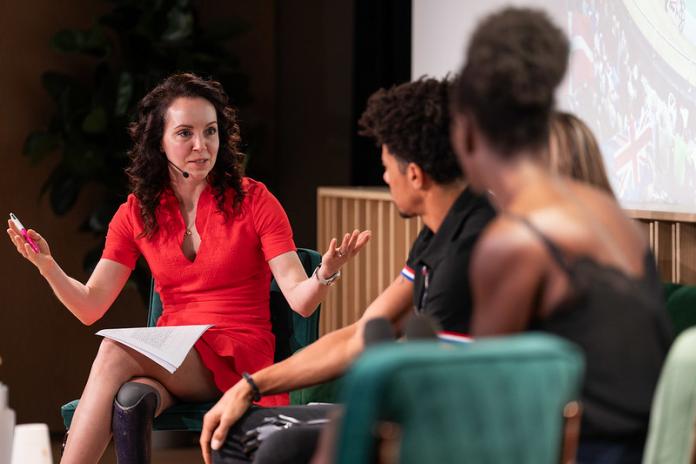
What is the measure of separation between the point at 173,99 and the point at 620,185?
1.37 metres

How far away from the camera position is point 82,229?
191 inches

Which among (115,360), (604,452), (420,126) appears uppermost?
(420,126)

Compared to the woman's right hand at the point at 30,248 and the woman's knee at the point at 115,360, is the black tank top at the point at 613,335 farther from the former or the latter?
the woman's right hand at the point at 30,248

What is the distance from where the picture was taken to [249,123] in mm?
5070

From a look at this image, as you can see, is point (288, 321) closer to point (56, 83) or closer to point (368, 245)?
point (368, 245)

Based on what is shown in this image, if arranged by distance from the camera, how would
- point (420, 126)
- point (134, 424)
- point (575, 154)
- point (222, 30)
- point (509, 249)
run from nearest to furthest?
point (509, 249)
point (575, 154)
point (420, 126)
point (134, 424)
point (222, 30)

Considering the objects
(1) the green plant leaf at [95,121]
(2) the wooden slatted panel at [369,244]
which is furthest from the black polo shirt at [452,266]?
(1) the green plant leaf at [95,121]

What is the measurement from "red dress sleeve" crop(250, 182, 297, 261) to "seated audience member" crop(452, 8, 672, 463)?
4.92ft

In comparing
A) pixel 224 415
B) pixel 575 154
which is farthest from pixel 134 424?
pixel 575 154

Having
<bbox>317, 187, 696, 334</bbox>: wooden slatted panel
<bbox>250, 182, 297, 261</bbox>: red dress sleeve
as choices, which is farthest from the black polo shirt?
<bbox>317, 187, 696, 334</bbox>: wooden slatted panel

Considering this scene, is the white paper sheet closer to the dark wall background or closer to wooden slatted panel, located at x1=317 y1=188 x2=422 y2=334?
wooden slatted panel, located at x1=317 y1=188 x2=422 y2=334

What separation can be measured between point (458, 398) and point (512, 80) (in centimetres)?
44

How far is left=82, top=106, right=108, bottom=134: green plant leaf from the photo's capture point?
4609mm

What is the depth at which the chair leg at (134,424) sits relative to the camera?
2.63 m
